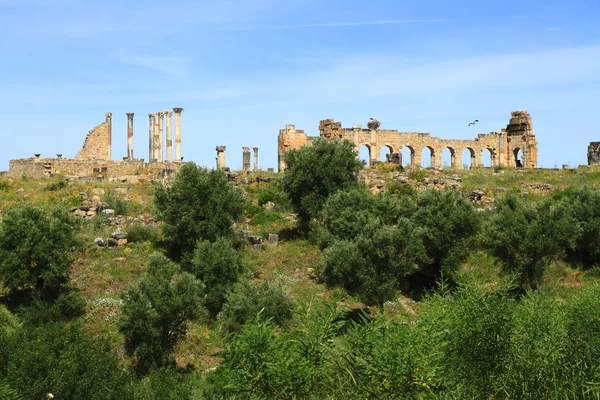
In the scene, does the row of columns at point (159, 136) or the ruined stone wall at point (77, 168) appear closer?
the ruined stone wall at point (77, 168)

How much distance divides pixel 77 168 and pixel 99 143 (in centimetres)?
581

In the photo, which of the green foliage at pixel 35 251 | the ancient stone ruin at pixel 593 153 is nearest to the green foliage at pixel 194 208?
the green foliage at pixel 35 251

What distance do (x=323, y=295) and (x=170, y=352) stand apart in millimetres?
6846

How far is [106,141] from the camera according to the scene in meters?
53.9

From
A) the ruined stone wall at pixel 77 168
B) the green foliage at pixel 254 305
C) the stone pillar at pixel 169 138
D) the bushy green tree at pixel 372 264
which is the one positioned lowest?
the green foliage at pixel 254 305

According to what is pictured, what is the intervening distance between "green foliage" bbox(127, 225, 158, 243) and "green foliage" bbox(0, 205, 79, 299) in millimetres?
5284

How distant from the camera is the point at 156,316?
22828mm

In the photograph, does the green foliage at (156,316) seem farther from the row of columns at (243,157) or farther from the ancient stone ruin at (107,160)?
the row of columns at (243,157)

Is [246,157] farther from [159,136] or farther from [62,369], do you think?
[62,369]

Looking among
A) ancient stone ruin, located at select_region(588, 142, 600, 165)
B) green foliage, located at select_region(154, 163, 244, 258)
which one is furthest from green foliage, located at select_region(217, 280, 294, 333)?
ancient stone ruin, located at select_region(588, 142, 600, 165)

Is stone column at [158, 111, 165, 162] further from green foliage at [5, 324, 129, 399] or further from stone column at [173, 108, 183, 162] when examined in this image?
green foliage at [5, 324, 129, 399]

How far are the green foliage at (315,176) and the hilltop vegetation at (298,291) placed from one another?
89 millimetres

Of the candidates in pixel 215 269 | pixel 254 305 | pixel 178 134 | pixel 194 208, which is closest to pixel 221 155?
pixel 178 134

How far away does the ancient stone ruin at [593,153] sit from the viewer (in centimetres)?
5384
